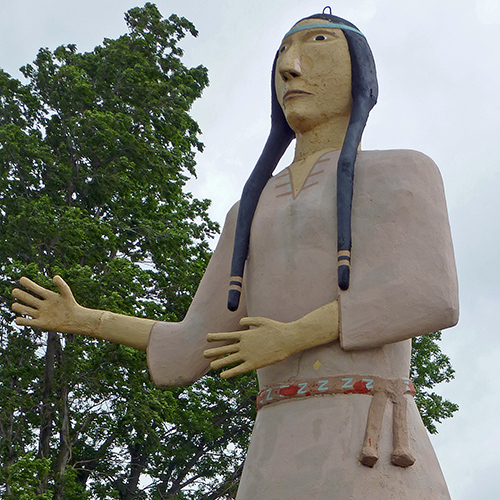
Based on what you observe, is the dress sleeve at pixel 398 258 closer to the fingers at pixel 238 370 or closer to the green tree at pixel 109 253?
the fingers at pixel 238 370

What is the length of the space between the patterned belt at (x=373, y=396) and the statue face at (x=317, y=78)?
1.49 m

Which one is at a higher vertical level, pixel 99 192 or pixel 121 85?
pixel 121 85

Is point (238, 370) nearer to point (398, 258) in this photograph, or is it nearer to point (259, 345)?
point (259, 345)

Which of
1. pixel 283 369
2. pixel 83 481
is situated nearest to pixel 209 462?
pixel 83 481

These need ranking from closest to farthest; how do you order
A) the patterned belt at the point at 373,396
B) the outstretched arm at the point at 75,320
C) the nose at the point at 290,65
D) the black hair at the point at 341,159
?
the patterned belt at the point at 373,396
the black hair at the point at 341,159
the nose at the point at 290,65
the outstretched arm at the point at 75,320

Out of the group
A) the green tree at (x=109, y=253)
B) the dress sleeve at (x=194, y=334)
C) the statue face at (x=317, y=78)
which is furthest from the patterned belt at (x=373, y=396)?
the green tree at (x=109, y=253)

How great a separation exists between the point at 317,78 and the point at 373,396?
1747 mm

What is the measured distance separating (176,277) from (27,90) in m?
3.99

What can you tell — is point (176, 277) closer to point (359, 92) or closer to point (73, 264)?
point (73, 264)

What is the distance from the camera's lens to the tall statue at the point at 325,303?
371cm

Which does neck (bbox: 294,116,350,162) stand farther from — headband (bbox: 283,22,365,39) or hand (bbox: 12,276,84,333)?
hand (bbox: 12,276,84,333)

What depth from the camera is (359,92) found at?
444 cm

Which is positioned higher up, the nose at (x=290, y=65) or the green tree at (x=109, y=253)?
the green tree at (x=109, y=253)

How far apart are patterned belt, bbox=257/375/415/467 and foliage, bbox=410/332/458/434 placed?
11.2m
